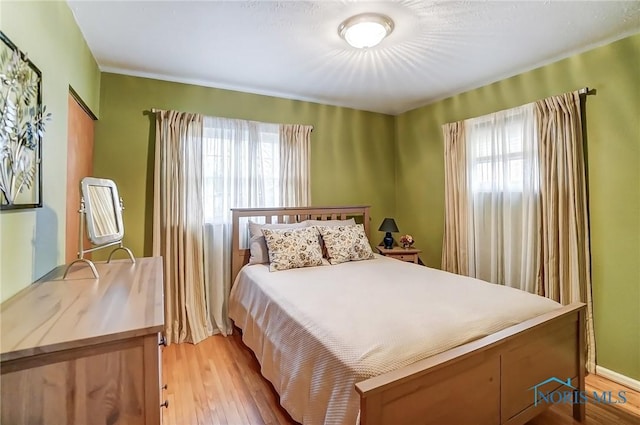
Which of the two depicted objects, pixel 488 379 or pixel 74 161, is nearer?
pixel 488 379

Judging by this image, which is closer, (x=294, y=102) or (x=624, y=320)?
(x=624, y=320)

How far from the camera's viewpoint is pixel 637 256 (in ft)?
6.94

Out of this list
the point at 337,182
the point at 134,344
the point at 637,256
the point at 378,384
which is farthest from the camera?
the point at 337,182

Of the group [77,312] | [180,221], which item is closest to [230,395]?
[77,312]

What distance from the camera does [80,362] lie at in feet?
2.80

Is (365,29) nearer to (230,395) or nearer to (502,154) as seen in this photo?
(502,154)

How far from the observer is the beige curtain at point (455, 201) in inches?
125

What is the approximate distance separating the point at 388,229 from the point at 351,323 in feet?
7.26

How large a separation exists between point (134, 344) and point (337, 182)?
10.0 feet

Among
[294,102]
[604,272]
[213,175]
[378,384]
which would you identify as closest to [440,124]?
[294,102]

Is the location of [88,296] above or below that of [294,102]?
below

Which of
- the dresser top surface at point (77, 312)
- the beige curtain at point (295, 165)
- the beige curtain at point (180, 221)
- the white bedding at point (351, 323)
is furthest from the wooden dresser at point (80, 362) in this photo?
the beige curtain at point (295, 165)

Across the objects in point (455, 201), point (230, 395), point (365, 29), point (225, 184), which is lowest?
point (230, 395)

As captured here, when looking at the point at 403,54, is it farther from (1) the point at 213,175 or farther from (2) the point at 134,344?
(2) the point at 134,344
